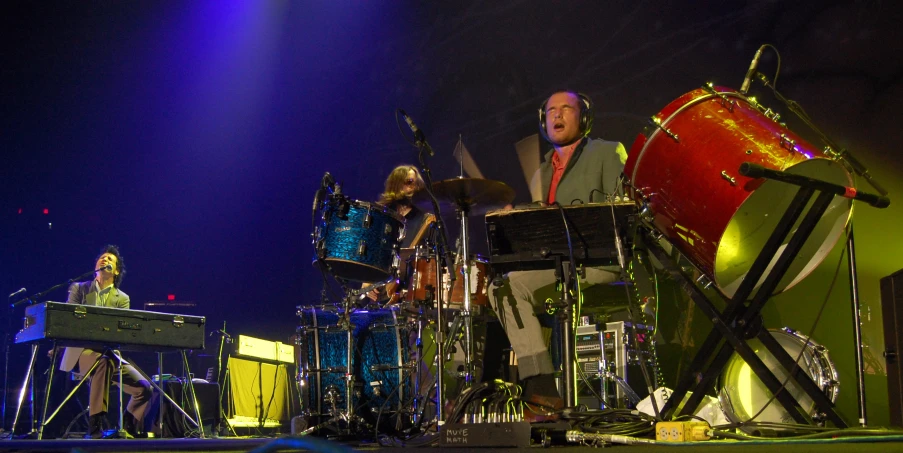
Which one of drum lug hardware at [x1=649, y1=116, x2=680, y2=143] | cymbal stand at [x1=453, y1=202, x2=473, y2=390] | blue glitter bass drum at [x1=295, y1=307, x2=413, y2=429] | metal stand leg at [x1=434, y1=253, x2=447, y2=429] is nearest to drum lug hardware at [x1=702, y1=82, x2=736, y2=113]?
drum lug hardware at [x1=649, y1=116, x2=680, y2=143]

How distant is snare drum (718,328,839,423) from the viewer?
10.9 feet

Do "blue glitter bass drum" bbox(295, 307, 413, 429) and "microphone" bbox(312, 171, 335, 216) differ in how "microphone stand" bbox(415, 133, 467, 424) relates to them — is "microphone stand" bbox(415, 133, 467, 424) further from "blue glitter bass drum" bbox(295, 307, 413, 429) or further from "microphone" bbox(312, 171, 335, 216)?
"blue glitter bass drum" bbox(295, 307, 413, 429)

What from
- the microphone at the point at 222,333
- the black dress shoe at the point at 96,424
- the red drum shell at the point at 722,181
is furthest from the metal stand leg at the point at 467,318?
the microphone at the point at 222,333

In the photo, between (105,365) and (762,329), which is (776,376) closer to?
(762,329)

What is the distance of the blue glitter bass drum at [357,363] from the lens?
4.40m

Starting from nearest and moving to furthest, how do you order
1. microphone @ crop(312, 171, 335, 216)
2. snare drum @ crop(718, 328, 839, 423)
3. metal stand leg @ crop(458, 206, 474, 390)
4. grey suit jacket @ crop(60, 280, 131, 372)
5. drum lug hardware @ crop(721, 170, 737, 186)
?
drum lug hardware @ crop(721, 170, 737, 186) → snare drum @ crop(718, 328, 839, 423) → metal stand leg @ crop(458, 206, 474, 390) → microphone @ crop(312, 171, 335, 216) → grey suit jacket @ crop(60, 280, 131, 372)

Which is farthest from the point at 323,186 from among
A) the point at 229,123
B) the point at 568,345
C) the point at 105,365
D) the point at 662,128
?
the point at 229,123

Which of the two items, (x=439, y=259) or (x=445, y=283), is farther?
(x=445, y=283)

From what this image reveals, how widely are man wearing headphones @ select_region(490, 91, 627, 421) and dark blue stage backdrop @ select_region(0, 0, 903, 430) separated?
6.68 ft

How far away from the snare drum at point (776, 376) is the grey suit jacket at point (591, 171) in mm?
1091

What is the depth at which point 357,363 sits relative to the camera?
4.50 m

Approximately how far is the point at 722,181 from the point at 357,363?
2.63 metres

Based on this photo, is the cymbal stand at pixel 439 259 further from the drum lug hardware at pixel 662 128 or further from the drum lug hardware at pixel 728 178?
the drum lug hardware at pixel 728 178

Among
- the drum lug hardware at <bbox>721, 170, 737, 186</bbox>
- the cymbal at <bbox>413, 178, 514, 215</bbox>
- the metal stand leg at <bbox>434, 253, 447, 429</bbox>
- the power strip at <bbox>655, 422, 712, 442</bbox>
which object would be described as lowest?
the power strip at <bbox>655, 422, 712, 442</bbox>
